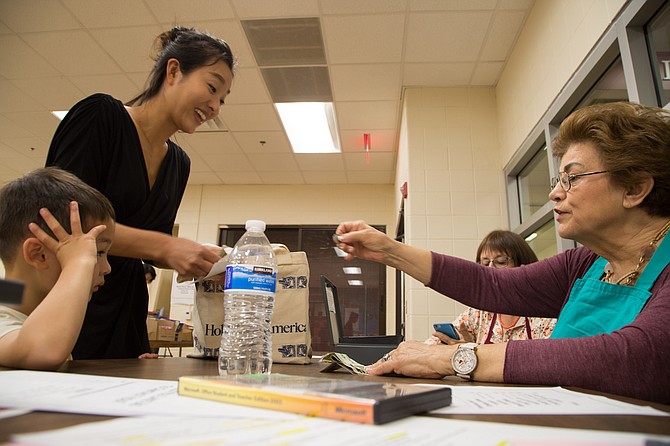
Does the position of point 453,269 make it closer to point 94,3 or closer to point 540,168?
point 540,168

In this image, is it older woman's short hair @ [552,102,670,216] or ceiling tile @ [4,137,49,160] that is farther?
ceiling tile @ [4,137,49,160]

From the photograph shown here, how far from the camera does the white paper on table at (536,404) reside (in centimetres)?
45

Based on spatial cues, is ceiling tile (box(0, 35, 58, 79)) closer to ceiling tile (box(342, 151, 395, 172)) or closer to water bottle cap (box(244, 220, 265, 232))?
ceiling tile (box(342, 151, 395, 172))

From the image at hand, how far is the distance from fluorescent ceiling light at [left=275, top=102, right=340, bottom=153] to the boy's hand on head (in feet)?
10.3

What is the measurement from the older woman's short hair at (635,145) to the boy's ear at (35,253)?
53.1 inches

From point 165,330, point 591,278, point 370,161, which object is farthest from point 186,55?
point 370,161

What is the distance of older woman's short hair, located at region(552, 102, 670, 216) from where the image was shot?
3.22 feet

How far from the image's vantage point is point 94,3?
9.01ft

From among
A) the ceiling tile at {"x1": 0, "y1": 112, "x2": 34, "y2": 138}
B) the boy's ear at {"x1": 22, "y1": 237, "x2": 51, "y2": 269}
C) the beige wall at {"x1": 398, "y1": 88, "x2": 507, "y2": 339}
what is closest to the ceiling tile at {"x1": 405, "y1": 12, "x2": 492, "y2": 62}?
the beige wall at {"x1": 398, "y1": 88, "x2": 507, "y2": 339}

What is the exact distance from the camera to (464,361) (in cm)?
82

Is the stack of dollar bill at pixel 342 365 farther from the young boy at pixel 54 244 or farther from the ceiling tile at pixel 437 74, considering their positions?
the ceiling tile at pixel 437 74

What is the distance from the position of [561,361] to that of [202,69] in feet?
4.32

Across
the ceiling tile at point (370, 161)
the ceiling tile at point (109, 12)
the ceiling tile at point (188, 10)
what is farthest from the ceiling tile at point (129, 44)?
the ceiling tile at point (370, 161)

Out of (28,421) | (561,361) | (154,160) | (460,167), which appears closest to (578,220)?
(561,361)
